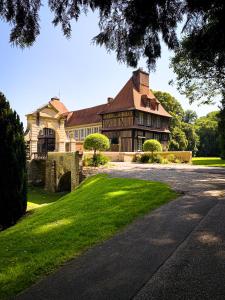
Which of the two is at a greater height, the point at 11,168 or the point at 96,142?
the point at 96,142

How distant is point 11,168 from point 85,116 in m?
36.8

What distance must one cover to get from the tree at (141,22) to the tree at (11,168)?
10.9 m

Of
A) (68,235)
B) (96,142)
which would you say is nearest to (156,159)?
(96,142)

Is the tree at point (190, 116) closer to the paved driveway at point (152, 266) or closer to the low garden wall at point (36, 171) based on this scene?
the low garden wall at point (36, 171)

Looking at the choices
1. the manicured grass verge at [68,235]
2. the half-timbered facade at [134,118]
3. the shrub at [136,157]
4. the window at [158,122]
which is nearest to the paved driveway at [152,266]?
the manicured grass verge at [68,235]

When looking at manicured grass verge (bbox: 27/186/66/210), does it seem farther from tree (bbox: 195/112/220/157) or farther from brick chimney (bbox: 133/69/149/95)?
tree (bbox: 195/112/220/157)

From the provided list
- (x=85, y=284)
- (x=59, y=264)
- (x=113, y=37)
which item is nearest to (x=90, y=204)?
(x=59, y=264)

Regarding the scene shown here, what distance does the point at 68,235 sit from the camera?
6.43 m

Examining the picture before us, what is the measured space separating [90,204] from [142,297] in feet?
20.7

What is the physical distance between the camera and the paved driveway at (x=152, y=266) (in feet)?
12.2

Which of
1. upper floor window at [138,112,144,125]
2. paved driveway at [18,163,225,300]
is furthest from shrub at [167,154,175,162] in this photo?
paved driveway at [18,163,225,300]

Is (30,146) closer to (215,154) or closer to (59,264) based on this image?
(59,264)

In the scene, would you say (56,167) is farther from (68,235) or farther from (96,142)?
(68,235)

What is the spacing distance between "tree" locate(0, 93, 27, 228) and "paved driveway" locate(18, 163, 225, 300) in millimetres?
8474
